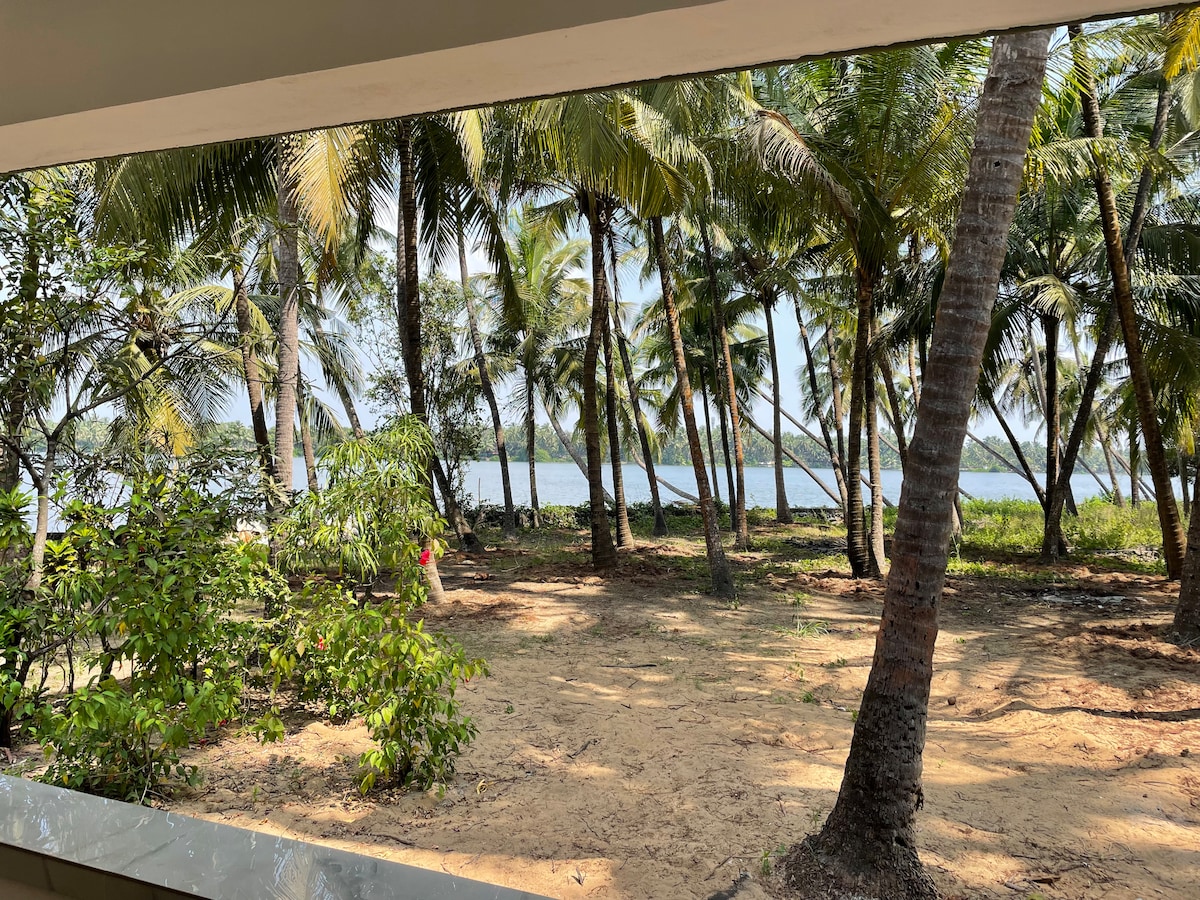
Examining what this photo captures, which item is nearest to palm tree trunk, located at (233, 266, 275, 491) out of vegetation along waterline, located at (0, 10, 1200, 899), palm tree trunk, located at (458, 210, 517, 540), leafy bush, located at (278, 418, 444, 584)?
vegetation along waterline, located at (0, 10, 1200, 899)

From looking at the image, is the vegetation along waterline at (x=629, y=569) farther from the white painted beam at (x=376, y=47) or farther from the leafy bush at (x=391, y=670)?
the white painted beam at (x=376, y=47)

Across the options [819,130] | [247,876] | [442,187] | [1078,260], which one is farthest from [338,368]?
[247,876]

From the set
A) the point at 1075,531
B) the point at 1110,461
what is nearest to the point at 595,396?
the point at 1075,531

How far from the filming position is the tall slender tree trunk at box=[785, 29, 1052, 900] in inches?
111

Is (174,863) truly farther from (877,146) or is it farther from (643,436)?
(643,436)

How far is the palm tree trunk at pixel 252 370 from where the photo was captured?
476 cm

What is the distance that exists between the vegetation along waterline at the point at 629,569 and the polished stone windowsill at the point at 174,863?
4.60ft

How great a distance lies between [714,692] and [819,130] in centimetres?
749

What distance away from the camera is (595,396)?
404 inches

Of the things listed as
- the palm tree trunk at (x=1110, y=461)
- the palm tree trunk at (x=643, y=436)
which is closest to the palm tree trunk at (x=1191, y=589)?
the palm tree trunk at (x=643, y=436)

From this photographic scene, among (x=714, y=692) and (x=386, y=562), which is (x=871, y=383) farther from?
(x=386, y=562)

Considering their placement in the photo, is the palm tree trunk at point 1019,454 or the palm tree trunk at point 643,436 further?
the palm tree trunk at point 643,436

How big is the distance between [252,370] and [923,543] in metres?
5.46

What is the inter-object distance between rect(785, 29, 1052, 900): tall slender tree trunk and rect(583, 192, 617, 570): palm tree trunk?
6.93m
